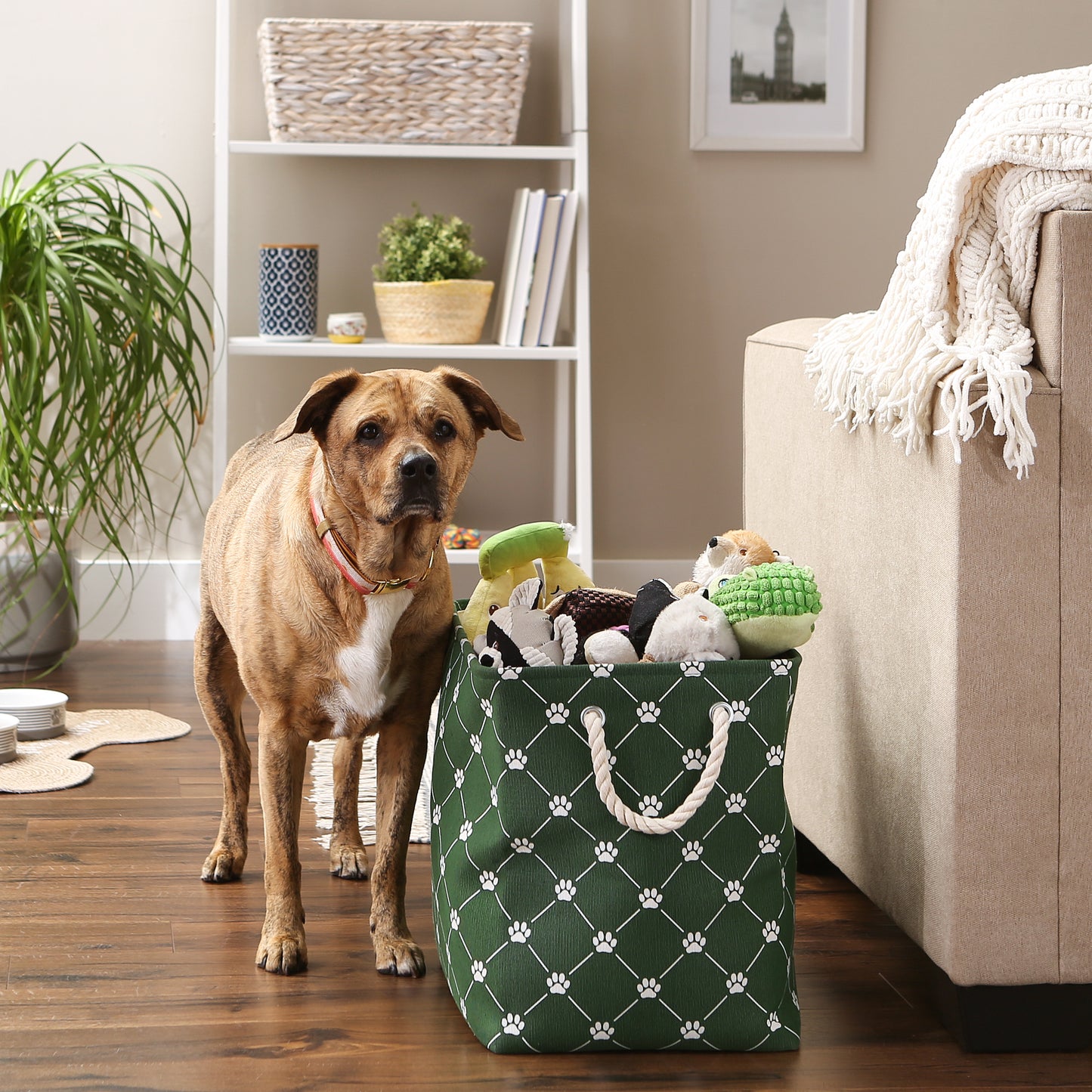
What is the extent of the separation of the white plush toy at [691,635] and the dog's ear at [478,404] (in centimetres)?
27

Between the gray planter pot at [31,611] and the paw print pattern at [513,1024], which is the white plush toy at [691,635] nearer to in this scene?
the paw print pattern at [513,1024]

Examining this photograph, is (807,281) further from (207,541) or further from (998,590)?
(998,590)

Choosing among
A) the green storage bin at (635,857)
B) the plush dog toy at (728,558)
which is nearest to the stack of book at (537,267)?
the plush dog toy at (728,558)

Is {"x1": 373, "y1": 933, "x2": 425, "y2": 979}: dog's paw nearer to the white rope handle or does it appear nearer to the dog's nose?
the white rope handle

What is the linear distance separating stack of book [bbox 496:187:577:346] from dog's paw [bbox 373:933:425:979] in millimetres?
1720

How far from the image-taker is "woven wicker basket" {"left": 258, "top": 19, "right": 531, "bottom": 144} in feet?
9.33

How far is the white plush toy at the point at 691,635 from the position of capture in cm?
131

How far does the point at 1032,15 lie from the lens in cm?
325

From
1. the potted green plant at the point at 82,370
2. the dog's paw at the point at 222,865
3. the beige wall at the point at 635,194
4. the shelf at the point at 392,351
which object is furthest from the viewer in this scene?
the beige wall at the point at 635,194

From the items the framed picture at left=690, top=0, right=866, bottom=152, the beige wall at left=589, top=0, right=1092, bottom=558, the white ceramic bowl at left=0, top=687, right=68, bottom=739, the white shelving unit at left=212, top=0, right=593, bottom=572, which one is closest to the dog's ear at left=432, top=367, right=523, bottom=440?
the white ceramic bowl at left=0, top=687, right=68, bottom=739

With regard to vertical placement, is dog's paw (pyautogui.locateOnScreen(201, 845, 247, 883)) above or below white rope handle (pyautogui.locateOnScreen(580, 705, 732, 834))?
below

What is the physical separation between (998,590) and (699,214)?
221 cm

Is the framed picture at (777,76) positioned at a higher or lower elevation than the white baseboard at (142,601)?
higher

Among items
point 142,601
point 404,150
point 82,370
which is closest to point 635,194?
point 404,150
